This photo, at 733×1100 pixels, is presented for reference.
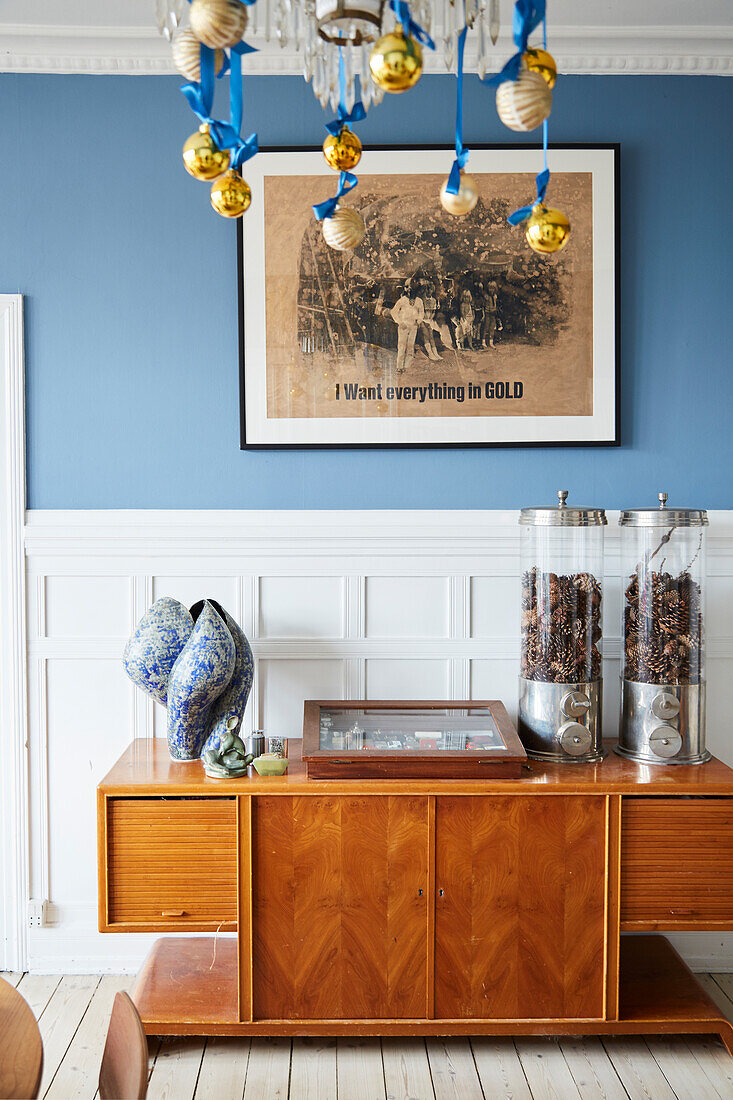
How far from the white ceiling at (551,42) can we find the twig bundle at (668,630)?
164cm

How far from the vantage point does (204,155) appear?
4.03ft

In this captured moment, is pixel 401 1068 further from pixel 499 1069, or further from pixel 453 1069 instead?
pixel 499 1069

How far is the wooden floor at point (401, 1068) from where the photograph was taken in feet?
7.42

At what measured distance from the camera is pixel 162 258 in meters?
2.81

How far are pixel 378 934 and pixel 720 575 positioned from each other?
1.55 metres

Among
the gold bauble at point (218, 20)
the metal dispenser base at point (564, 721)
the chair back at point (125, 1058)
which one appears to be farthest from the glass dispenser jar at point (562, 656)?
the gold bauble at point (218, 20)

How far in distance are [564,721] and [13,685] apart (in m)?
1.76

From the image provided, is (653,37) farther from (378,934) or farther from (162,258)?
(378,934)

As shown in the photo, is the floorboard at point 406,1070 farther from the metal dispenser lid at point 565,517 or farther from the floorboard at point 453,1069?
the metal dispenser lid at point 565,517

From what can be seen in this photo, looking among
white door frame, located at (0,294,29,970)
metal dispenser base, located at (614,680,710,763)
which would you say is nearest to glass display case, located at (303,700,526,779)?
metal dispenser base, located at (614,680,710,763)

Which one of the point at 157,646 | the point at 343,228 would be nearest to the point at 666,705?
the point at 157,646

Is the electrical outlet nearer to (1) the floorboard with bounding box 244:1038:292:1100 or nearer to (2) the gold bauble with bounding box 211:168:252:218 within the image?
(1) the floorboard with bounding box 244:1038:292:1100

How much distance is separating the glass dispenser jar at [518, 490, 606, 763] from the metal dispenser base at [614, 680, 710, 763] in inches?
4.3

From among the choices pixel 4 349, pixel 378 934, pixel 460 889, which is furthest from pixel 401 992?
pixel 4 349
